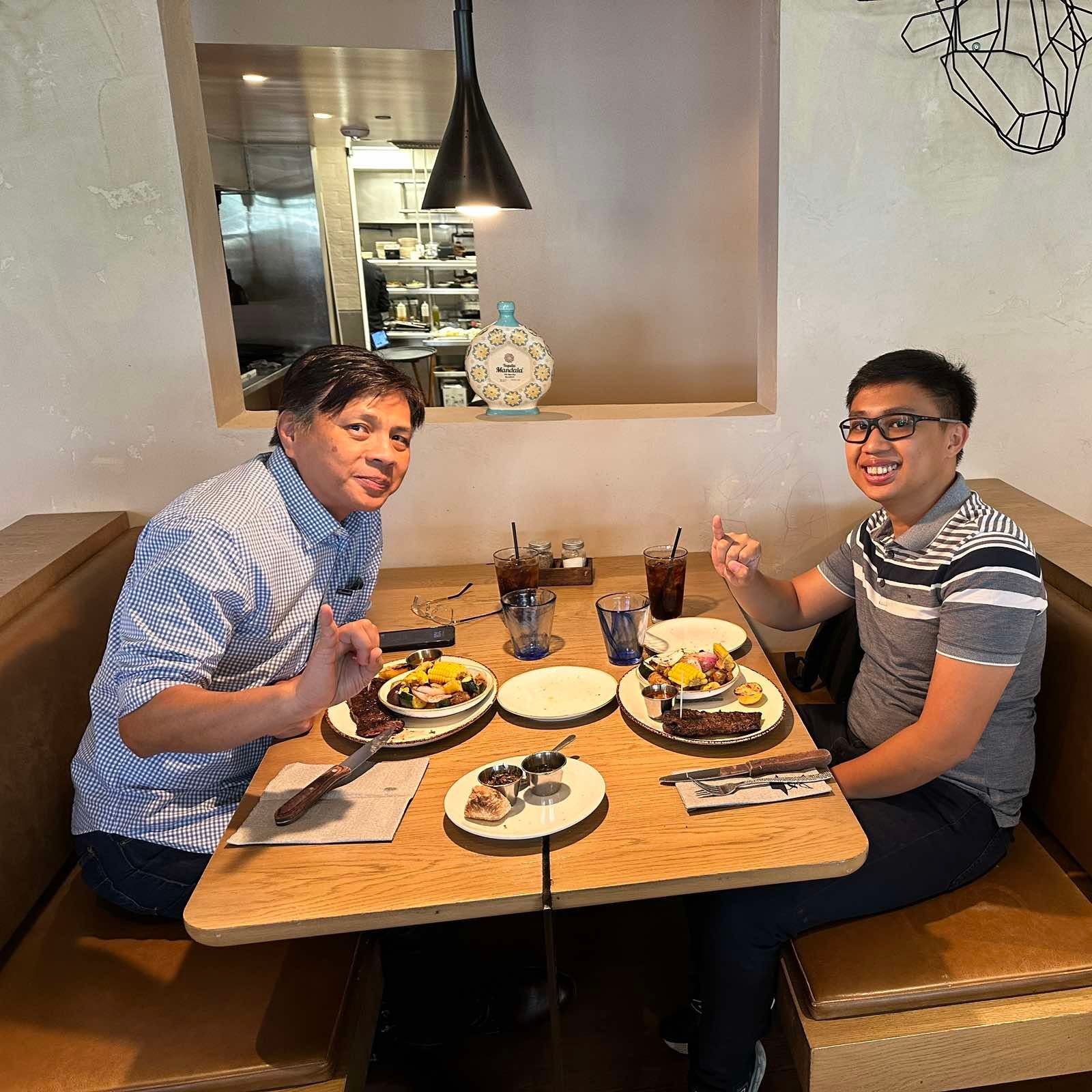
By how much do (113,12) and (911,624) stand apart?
201 centimetres

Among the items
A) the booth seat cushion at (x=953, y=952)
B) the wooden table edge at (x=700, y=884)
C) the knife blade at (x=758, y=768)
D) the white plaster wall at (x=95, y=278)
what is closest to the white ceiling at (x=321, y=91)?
the white plaster wall at (x=95, y=278)

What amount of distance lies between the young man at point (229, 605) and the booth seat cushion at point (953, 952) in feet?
2.60

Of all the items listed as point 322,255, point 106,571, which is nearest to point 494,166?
point 106,571

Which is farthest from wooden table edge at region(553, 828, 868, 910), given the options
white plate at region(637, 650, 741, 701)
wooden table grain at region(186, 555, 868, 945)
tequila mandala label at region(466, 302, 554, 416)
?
tequila mandala label at region(466, 302, 554, 416)

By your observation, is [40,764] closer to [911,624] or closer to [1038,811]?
[911,624]

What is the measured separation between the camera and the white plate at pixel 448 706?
50.7 inches

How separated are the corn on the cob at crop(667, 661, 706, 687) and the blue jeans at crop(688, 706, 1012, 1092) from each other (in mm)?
317

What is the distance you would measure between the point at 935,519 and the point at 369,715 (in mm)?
972

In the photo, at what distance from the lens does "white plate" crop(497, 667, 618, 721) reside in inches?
→ 51.3

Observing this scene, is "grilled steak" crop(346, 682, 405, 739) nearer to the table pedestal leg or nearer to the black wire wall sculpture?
the table pedestal leg

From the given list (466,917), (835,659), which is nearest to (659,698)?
(466,917)

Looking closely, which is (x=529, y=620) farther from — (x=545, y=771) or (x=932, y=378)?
(x=932, y=378)

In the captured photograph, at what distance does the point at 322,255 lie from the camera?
6688mm

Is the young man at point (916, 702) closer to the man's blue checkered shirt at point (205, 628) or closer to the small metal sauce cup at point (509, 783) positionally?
the small metal sauce cup at point (509, 783)
